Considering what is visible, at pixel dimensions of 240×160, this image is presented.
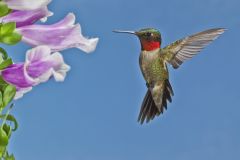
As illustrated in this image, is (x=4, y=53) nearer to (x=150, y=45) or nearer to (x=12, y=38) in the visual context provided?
(x=12, y=38)

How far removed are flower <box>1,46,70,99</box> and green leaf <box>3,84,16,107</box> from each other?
17 mm

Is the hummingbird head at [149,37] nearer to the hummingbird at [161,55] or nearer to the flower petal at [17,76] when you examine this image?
the hummingbird at [161,55]

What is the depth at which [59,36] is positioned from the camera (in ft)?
5.70

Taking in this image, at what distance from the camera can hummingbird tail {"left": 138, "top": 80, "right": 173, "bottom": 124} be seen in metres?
7.17

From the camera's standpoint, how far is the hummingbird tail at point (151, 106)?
23.5 feet

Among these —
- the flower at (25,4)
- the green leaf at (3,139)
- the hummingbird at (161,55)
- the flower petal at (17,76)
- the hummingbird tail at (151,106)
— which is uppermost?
the flower at (25,4)

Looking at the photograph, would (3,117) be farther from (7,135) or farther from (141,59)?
(141,59)

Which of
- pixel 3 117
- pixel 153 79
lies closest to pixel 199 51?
pixel 153 79

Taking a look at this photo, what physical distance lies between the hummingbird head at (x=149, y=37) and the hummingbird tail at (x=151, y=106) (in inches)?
22.6

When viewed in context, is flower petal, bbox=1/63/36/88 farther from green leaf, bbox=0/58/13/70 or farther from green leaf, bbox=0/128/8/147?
green leaf, bbox=0/128/8/147

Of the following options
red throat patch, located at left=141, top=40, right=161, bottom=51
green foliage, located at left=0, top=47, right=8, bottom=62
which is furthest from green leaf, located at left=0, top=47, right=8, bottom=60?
red throat patch, located at left=141, top=40, right=161, bottom=51

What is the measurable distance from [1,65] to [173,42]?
5.52 meters

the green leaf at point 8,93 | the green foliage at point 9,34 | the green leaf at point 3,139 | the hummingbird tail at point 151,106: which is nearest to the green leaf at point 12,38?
the green foliage at point 9,34

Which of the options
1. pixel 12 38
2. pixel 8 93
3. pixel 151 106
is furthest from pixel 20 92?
pixel 151 106
